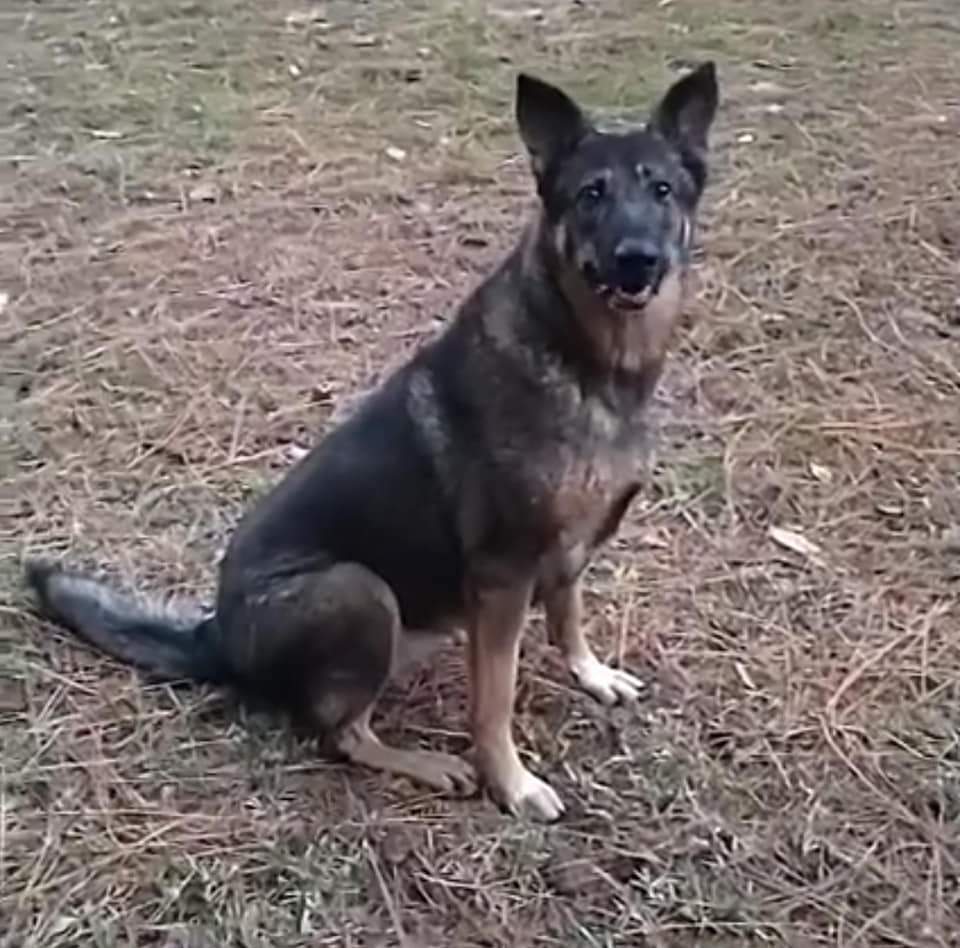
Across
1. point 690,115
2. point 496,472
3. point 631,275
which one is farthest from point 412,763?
point 690,115

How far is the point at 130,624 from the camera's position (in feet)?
11.6

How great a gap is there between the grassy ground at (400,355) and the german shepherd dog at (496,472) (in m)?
0.18

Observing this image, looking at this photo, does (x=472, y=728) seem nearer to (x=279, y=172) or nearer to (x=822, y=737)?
(x=822, y=737)

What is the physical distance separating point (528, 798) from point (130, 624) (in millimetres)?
932

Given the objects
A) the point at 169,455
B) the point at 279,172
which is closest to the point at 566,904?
the point at 169,455

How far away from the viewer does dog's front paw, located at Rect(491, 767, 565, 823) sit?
315 centimetres

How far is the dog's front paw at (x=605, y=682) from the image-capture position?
3459mm

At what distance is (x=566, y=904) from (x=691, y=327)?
2285 mm

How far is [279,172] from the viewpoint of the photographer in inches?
232

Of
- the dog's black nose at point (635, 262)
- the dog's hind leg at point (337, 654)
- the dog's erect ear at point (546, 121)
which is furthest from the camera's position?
the dog's hind leg at point (337, 654)

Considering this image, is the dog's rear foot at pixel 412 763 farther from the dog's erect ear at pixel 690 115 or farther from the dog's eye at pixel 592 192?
the dog's erect ear at pixel 690 115

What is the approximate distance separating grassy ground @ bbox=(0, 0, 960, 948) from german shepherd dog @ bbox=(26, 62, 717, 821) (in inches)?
7.2

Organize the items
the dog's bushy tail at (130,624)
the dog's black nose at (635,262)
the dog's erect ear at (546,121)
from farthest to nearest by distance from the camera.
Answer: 1. the dog's bushy tail at (130,624)
2. the dog's erect ear at (546,121)
3. the dog's black nose at (635,262)

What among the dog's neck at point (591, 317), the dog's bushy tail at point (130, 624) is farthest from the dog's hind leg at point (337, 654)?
the dog's neck at point (591, 317)
